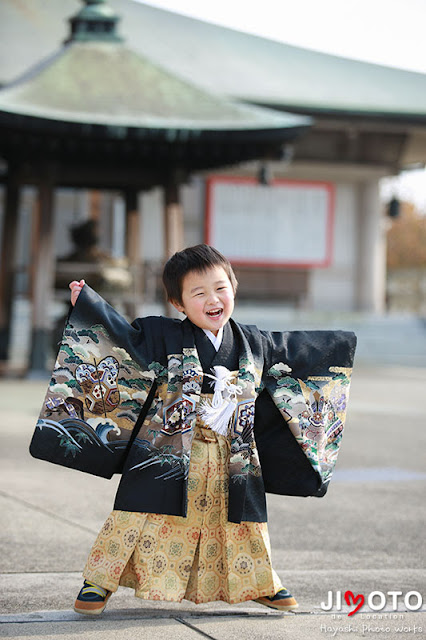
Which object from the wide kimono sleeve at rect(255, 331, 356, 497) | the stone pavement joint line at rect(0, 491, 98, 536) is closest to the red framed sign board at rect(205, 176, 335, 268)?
the stone pavement joint line at rect(0, 491, 98, 536)

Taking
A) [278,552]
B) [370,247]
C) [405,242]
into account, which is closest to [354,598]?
[278,552]

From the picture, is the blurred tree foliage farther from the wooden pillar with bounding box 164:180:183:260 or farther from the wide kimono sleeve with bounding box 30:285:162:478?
the wide kimono sleeve with bounding box 30:285:162:478

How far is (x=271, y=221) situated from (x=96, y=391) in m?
15.6

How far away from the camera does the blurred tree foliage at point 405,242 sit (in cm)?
4378

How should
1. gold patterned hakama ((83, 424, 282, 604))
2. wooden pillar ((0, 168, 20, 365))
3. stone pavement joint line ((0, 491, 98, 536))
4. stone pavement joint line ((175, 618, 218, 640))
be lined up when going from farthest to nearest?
1. wooden pillar ((0, 168, 20, 365))
2. stone pavement joint line ((0, 491, 98, 536))
3. gold patterned hakama ((83, 424, 282, 604))
4. stone pavement joint line ((175, 618, 218, 640))

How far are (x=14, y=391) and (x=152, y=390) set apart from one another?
691 cm

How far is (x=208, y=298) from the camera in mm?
3197

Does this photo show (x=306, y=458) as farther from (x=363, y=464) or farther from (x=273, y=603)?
(x=363, y=464)

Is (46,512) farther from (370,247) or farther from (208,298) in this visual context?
(370,247)

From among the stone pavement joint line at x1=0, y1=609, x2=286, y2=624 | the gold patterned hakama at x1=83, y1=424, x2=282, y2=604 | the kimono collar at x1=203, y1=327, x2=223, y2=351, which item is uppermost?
the kimono collar at x1=203, y1=327, x2=223, y2=351

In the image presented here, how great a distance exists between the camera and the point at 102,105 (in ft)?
33.8

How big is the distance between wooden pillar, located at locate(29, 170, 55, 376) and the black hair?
311 inches

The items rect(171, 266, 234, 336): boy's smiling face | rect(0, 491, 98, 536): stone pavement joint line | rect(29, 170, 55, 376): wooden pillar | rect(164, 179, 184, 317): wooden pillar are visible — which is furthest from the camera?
rect(164, 179, 184, 317): wooden pillar

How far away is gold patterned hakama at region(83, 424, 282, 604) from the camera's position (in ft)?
10.0
